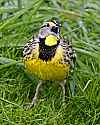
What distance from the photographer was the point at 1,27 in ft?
12.3

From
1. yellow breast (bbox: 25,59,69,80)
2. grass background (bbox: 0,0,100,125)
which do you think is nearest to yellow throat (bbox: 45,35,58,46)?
yellow breast (bbox: 25,59,69,80)

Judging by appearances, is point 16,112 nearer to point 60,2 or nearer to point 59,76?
point 59,76

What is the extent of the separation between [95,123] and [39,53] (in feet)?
1.65

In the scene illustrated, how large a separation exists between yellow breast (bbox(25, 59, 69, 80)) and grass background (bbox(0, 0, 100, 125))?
0.63ft

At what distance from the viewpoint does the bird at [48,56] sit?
312 cm

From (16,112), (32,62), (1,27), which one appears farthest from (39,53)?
(1,27)

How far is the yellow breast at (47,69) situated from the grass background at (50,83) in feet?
0.63

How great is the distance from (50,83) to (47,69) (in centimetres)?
40

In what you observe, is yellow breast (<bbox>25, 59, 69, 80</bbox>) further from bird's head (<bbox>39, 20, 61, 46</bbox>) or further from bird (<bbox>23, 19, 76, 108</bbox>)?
bird's head (<bbox>39, 20, 61, 46</bbox>)

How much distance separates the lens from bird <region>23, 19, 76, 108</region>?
3.12 metres

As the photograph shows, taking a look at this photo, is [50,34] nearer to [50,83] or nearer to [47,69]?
[47,69]

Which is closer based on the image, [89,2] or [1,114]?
[1,114]

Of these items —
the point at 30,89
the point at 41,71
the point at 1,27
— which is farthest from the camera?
the point at 1,27

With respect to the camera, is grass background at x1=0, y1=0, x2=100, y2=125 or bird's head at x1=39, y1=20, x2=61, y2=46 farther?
grass background at x1=0, y1=0, x2=100, y2=125
